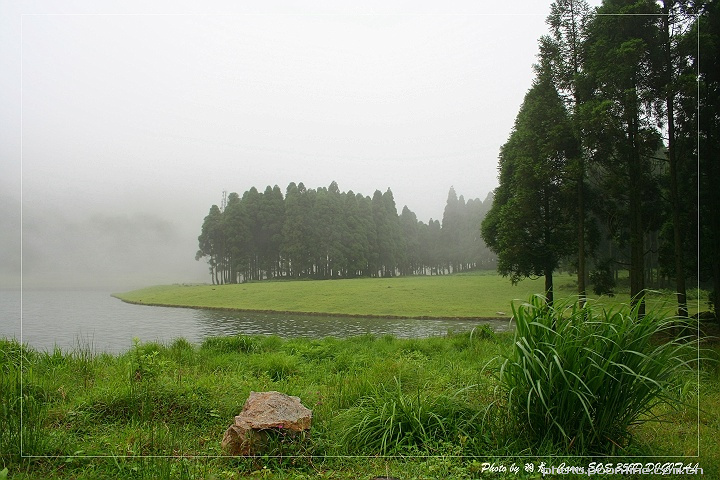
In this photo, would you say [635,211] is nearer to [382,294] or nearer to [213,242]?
[382,294]

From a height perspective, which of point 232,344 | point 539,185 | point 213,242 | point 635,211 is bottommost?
point 232,344

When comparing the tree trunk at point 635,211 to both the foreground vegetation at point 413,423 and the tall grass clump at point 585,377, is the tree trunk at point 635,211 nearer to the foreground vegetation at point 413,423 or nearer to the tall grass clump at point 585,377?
the foreground vegetation at point 413,423

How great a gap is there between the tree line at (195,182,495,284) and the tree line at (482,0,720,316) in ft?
2.62

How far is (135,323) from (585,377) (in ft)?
20.7

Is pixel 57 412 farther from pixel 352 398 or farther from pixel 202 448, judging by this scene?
pixel 352 398

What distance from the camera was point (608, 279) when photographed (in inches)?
225

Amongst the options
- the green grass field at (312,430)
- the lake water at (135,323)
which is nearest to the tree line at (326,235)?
the lake water at (135,323)

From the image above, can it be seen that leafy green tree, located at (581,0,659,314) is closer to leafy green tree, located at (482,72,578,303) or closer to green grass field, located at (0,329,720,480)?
leafy green tree, located at (482,72,578,303)

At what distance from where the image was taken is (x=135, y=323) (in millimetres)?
6176

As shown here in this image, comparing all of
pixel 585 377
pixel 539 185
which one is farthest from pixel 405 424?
pixel 539 185

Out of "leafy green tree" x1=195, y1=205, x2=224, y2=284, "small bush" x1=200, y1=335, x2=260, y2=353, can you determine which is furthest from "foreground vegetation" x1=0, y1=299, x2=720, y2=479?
"leafy green tree" x1=195, y1=205, x2=224, y2=284

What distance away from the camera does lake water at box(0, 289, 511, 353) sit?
18.0 feet

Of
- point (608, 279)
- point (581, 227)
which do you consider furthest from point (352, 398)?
point (608, 279)

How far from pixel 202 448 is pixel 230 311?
13.9 feet
